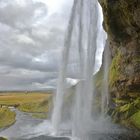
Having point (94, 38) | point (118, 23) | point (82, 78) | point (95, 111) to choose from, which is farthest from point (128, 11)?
point (95, 111)

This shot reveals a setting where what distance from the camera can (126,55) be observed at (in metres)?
67.8

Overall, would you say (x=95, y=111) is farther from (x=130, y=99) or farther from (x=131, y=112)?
(x=131, y=112)

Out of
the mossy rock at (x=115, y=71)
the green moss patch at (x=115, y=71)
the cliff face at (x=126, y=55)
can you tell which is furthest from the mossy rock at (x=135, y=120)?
the green moss patch at (x=115, y=71)

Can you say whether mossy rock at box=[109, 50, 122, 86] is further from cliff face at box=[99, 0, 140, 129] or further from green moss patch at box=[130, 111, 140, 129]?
green moss patch at box=[130, 111, 140, 129]

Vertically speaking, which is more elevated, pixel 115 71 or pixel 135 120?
pixel 115 71

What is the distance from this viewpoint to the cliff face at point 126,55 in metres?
57.3

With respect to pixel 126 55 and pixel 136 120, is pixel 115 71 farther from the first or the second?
pixel 136 120

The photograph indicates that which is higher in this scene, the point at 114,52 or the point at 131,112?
the point at 114,52

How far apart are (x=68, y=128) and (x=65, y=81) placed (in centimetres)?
1183

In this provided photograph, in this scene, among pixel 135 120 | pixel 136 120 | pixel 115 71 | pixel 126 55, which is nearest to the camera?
pixel 136 120

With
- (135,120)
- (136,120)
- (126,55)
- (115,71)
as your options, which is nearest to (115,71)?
(115,71)

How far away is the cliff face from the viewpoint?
57312mm

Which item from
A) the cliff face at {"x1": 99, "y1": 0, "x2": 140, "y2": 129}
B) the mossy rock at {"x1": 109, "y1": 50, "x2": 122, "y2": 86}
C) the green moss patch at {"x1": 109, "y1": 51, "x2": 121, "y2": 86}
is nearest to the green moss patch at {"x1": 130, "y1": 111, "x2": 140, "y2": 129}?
the cliff face at {"x1": 99, "y1": 0, "x2": 140, "y2": 129}

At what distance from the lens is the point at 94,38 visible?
67.9 metres
